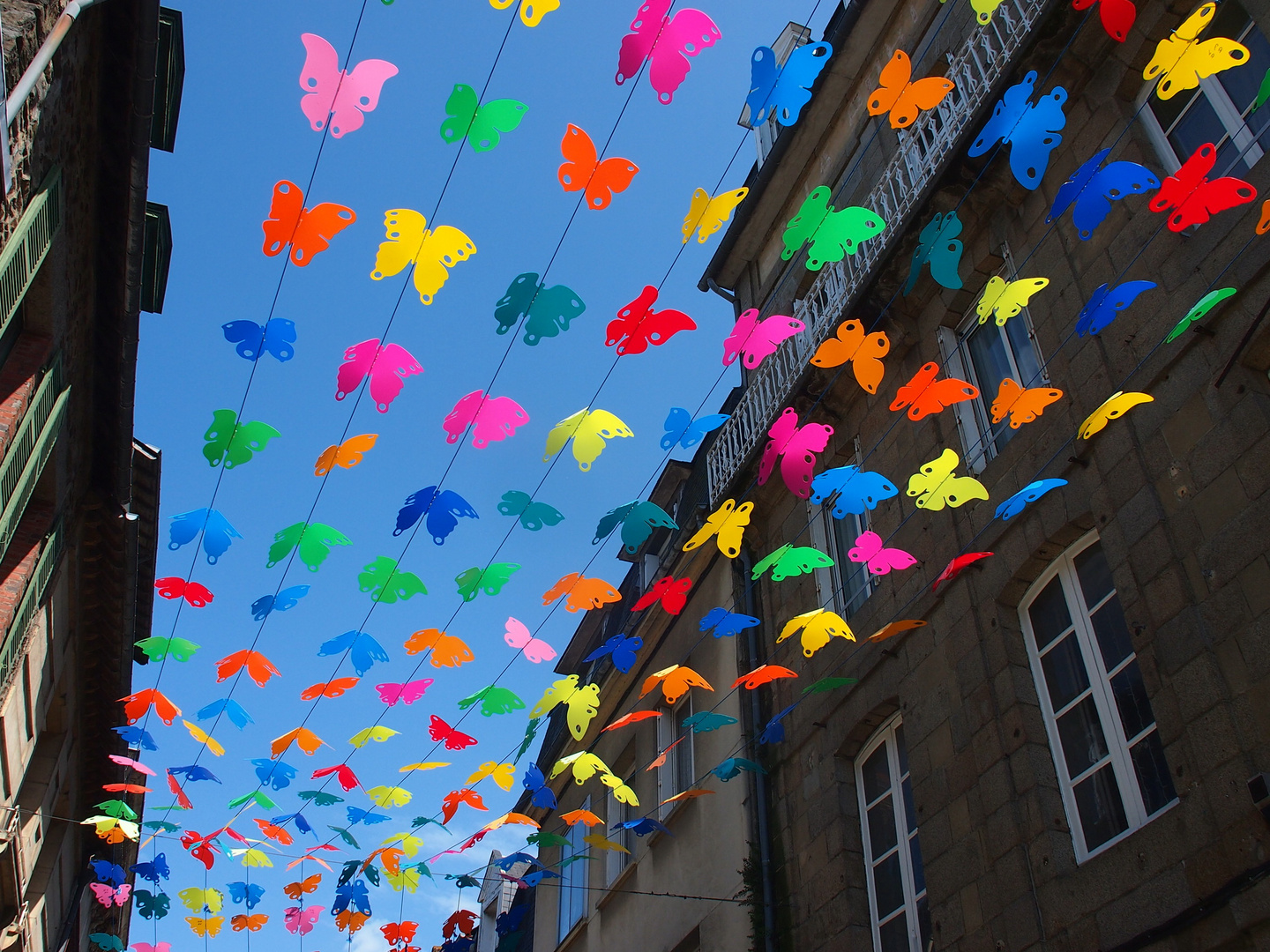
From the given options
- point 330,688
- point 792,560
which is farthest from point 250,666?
point 792,560

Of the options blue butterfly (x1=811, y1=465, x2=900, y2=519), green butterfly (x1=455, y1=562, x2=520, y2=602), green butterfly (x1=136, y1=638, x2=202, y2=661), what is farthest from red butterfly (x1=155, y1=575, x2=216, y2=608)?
blue butterfly (x1=811, y1=465, x2=900, y2=519)

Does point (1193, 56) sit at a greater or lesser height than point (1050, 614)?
greater

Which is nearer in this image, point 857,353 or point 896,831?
point 896,831

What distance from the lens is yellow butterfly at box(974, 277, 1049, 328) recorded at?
5.62 m

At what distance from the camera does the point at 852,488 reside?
6.89m

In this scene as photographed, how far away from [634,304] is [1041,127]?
250 centimetres

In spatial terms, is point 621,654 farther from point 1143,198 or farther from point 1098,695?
point 1143,198

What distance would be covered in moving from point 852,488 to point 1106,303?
6.93 ft

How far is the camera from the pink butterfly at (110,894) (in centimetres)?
1178

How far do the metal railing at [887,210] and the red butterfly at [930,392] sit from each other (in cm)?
220

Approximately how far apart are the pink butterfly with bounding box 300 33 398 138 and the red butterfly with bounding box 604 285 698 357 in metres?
1.83

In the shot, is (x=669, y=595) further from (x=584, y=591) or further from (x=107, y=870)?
(x=107, y=870)

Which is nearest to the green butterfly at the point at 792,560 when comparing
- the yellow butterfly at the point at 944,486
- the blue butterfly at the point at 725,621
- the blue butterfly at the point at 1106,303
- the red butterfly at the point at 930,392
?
the yellow butterfly at the point at 944,486

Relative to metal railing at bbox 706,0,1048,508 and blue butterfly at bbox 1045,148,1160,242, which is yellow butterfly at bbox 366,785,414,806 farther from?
blue butterfly at bbox 1045,148,1160,242
